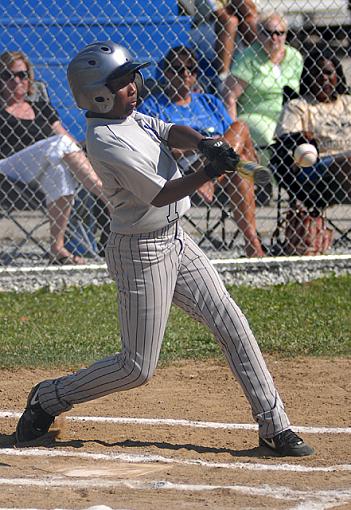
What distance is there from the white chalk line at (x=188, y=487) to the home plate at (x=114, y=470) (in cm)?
8

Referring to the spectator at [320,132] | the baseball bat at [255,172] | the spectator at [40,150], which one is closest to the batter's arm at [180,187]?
the baseball bat at [255,172]

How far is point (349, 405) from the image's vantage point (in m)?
5.71

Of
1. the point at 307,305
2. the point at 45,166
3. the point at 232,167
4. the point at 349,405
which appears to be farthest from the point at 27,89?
the point at 232,167

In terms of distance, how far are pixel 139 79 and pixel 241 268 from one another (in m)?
4.29

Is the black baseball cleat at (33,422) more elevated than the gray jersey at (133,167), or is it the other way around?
the gray jersey at (133,167)

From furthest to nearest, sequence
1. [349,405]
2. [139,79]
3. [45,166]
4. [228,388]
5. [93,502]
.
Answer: [45,166], [228,388], [349,405], [139,79], [93,502]

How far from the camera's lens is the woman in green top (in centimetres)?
913

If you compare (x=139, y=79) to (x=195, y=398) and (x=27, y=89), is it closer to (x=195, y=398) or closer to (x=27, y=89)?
(x=195, y=398)

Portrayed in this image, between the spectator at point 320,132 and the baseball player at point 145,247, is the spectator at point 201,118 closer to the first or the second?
the spectator at point 320,132

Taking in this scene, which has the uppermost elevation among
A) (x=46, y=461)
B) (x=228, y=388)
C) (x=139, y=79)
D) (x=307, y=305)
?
(x=139, y=79)

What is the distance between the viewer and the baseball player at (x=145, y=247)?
4430 mm

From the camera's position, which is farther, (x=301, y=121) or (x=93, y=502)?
(x=301, y=121)

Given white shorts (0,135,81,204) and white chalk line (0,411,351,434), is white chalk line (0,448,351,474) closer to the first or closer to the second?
white chalk line (0,411,351,434)

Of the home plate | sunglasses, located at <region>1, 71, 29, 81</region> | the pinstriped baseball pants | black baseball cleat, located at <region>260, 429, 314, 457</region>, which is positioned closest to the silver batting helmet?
the pinstriped baseball pants
